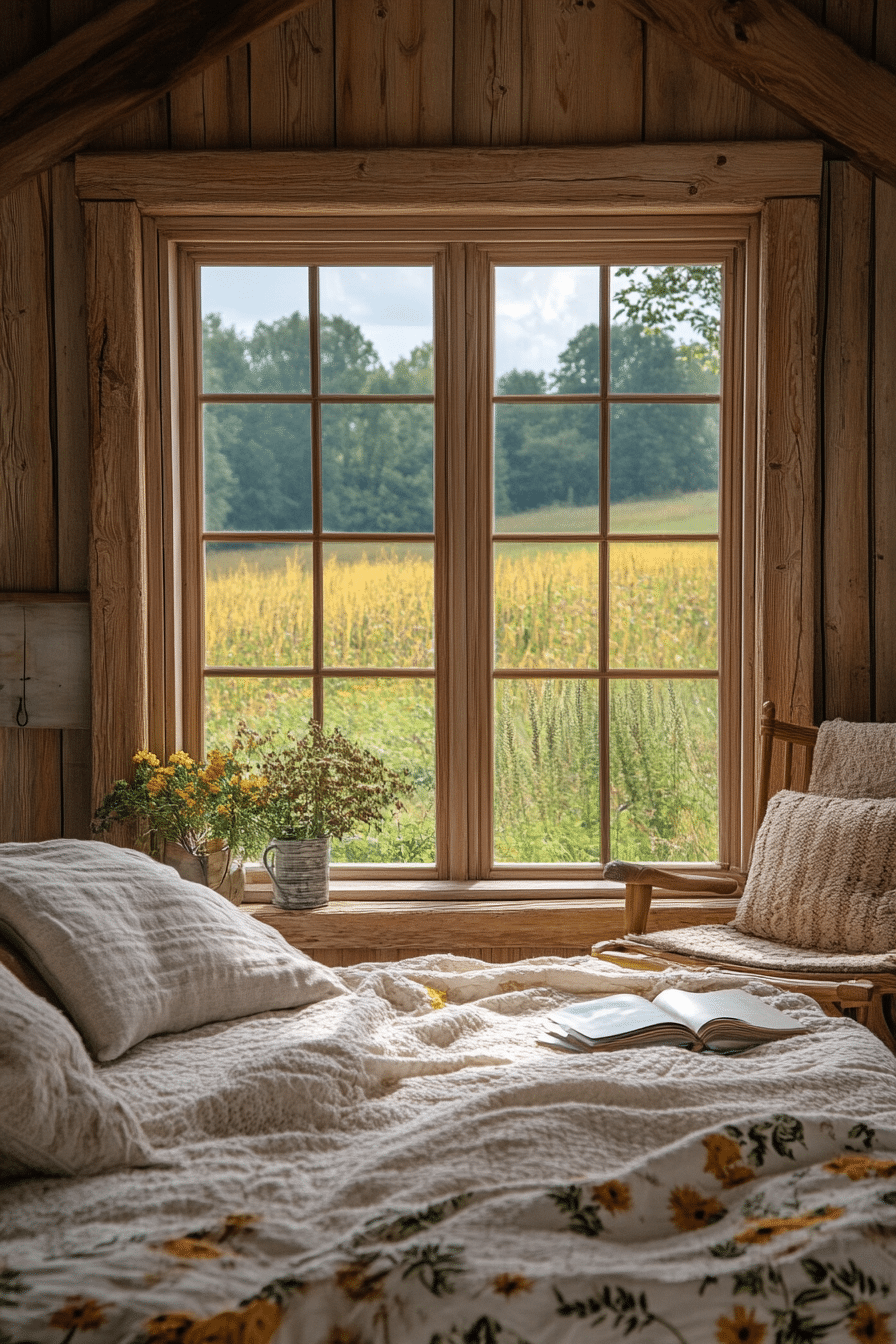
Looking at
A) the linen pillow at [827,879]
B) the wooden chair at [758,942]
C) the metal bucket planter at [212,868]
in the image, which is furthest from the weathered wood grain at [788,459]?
the metal bucket planter at [212,868]

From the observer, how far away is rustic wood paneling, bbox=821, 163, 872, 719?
300 cm

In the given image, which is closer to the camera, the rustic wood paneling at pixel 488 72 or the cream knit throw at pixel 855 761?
the cream knit throw at pixel 855 761

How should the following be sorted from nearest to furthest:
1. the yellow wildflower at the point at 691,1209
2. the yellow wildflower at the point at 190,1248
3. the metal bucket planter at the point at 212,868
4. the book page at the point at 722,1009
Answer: the yellow wildflower at the point at 190,1248, the yellow wildflower at the point at 691,1209, the book page at the point at 722,1009, the metal bucket planter at the point at 212,868

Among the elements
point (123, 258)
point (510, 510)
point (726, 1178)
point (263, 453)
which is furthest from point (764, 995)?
point (123, 258)

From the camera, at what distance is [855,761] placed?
284cm

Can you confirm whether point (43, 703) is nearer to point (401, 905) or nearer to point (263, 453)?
point (263, 453)

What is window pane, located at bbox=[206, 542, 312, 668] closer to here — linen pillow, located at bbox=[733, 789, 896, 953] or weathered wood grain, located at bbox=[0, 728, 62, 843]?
weathered wood grain, located at bbox=[0, 728, 62, 843]

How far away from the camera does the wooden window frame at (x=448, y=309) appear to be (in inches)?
116

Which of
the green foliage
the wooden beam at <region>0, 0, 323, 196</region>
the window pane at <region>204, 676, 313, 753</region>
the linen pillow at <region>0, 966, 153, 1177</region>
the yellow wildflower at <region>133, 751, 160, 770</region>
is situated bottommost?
the linen pillow at <region>0, 966, 153, 1177</region>

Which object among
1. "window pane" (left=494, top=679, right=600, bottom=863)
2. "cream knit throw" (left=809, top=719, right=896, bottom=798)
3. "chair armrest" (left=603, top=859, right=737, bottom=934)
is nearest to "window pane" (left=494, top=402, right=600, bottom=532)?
"window pane" (left=494, top=679, right=600, bottom=863)

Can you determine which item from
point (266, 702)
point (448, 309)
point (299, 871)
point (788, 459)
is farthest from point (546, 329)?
point (299, 871)

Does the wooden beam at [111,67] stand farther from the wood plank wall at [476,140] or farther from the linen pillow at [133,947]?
the linen pillow at [133,947]

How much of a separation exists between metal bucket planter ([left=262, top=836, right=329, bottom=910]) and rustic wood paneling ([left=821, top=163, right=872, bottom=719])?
1530 mm

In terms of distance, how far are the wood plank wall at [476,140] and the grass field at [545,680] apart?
1.35 feet
